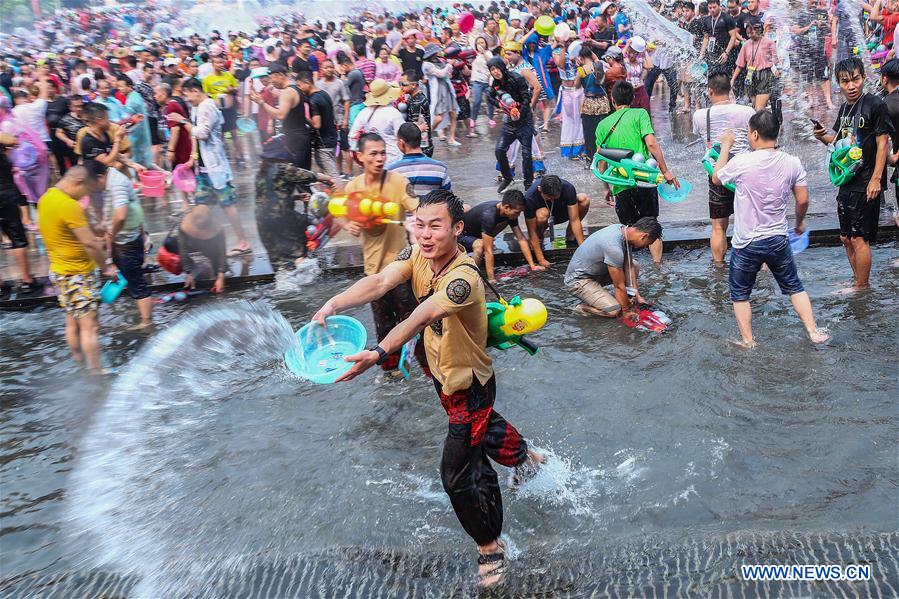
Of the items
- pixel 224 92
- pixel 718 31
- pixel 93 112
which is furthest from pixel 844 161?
pixel 224 92

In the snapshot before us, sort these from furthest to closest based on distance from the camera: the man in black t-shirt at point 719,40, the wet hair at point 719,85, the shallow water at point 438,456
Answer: the man in black t-shirt at point 719,40
the wet hair at point 719,85
the shallow water at point 438,456

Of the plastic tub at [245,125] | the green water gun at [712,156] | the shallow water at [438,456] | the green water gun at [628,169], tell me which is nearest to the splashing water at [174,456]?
the shallow water at [438,456]

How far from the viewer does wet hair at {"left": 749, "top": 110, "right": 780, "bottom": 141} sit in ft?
17.6

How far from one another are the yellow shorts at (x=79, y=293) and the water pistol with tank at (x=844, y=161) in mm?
6168

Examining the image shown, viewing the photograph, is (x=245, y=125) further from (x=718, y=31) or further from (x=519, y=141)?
(x=718, y=31)

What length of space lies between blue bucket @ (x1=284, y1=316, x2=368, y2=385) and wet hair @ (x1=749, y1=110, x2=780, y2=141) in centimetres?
321

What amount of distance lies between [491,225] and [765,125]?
8.93 ft

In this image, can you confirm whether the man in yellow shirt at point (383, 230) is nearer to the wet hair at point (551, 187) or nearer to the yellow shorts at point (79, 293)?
the wet hair at point (551, 187)

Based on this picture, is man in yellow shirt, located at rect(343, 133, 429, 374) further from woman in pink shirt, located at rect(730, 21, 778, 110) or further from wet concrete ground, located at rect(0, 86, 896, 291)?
woman in pink shirt, located at rect(730, 21, 778, 110)

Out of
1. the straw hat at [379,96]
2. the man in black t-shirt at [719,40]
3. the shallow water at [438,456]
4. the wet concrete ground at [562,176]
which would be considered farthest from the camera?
the man in black t-shirt at [719,40]

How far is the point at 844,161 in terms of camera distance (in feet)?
20.4

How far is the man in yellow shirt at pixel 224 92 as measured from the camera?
1409cm

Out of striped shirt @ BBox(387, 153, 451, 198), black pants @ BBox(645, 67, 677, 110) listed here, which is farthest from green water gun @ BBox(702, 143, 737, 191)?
black pants @ BBox(645, 67, 677, 110)

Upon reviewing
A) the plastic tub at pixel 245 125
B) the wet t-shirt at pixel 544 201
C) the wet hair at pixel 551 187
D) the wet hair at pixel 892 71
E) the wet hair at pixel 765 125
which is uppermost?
the plastic tub at pixel 245 125
